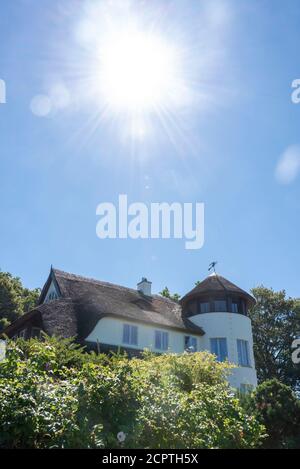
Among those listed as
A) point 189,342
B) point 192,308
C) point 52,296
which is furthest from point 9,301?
point 189,342

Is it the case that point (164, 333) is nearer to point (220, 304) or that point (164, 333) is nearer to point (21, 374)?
point (220, 304)

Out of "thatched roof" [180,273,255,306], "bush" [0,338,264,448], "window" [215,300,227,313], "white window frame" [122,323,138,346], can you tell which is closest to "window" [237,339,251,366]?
"window" [215,300,227,313]

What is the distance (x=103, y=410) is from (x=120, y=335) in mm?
17559

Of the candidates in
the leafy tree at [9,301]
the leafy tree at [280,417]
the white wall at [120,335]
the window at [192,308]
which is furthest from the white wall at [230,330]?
the leafy tree at [9,301]

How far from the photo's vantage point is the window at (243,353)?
26484 millimetres

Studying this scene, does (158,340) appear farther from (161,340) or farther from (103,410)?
(103,410)

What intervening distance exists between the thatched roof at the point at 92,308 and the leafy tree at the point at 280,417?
10542 millimetres

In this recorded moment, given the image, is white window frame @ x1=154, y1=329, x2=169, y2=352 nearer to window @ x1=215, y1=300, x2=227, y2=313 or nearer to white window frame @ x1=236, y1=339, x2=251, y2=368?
window @ x1=215, y1=300, x2=227, y2=313

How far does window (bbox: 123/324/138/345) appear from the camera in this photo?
23.6 m

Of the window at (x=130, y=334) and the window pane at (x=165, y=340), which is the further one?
the window pane at (x=165, y=340)

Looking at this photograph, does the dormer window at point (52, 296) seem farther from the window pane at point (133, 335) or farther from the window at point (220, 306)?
the window at point (220, 306)

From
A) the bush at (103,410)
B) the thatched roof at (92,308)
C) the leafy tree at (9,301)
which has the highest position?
the leafy tree at (9,301)

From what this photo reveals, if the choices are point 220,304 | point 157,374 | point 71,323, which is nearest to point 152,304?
point 220,304

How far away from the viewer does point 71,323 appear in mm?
22359
